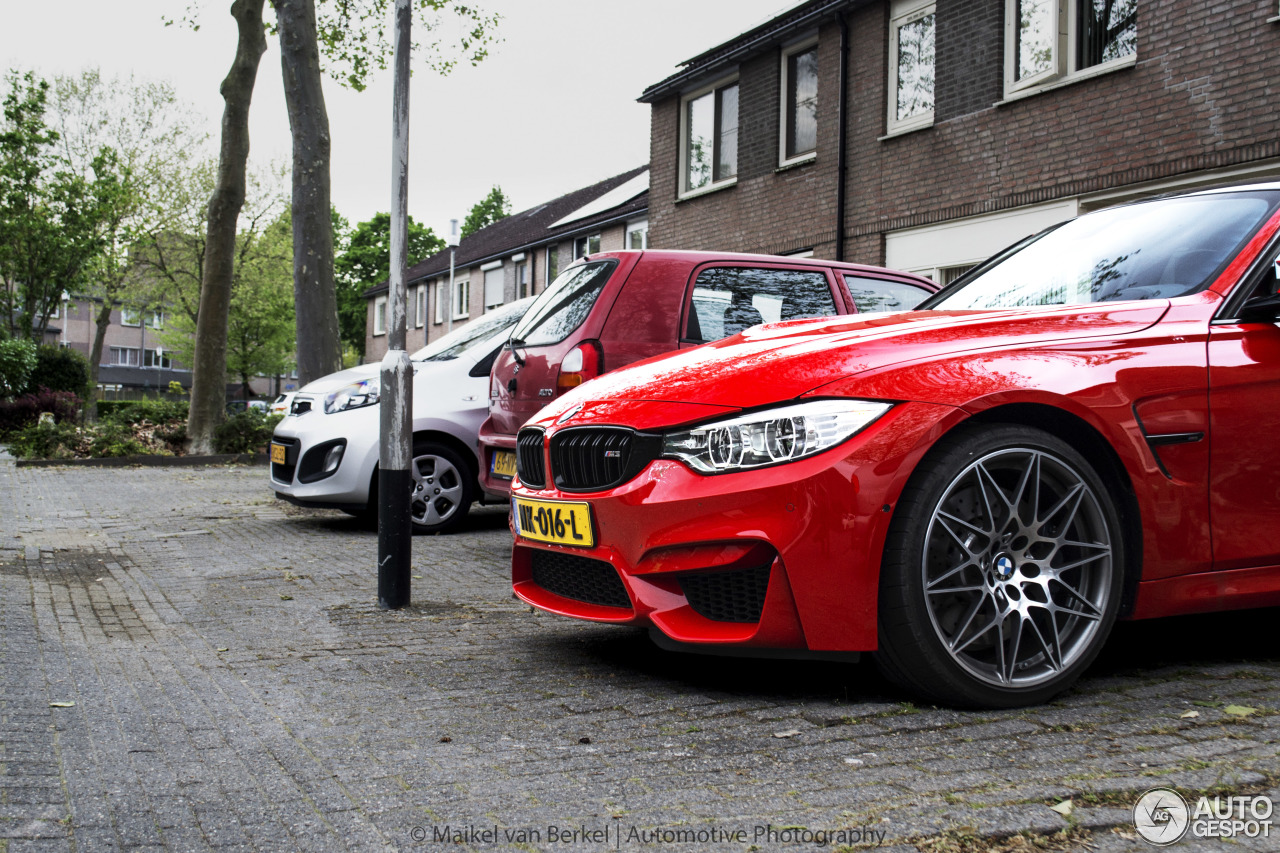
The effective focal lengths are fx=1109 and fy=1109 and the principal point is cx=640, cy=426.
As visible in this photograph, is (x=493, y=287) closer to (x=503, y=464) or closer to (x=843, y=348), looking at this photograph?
(x=503, y=464)

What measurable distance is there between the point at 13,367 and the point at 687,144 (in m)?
13.4

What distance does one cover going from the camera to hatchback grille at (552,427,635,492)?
12.1 feet

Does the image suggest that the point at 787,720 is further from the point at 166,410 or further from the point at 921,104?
the point at 166,410

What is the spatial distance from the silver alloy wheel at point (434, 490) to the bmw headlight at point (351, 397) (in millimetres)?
610

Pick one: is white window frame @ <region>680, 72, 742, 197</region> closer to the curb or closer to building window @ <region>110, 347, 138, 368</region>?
the curb

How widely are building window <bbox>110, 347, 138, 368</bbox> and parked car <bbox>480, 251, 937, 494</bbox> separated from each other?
83883mm

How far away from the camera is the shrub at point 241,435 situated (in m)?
17.1

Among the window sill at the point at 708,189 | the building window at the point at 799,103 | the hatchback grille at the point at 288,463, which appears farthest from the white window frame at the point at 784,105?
the hatchback grille at the point at 288,463

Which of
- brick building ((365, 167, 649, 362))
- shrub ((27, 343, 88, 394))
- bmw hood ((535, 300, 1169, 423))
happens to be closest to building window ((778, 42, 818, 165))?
brick building ((365, 167, 649, 362))

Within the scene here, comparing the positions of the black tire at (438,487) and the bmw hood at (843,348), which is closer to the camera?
the bmw hood at (843,348)

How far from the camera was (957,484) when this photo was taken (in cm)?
329

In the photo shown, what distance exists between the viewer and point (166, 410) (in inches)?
733

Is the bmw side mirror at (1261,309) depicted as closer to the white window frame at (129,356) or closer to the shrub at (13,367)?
the shrub at (13,367)

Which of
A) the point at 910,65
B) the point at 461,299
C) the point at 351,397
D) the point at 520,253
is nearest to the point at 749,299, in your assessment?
the point at 351,397
